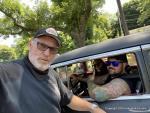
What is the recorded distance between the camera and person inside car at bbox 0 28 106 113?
3.20 meters

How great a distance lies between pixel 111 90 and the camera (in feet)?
13.6

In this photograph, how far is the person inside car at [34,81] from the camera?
320 centimetres

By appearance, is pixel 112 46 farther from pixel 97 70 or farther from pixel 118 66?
pixel 97 70

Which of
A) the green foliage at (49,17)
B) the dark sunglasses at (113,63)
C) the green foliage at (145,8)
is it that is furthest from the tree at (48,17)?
the dark sunglasses at (113,63)

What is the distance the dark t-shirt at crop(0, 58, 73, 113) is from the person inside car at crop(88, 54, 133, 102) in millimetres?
673

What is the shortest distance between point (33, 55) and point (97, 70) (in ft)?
5.01

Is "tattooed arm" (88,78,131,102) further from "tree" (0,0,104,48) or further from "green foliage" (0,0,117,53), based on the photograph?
"tree" (0,0,104,48)

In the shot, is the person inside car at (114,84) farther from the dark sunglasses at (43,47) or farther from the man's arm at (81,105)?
the dark sunglasses at (43,47)

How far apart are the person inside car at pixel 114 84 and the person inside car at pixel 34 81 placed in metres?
0.58

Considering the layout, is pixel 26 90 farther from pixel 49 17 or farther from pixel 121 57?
pixel 49 17

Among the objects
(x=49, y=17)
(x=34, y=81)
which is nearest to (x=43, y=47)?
(x=34, y=81)

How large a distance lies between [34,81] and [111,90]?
3.47ft

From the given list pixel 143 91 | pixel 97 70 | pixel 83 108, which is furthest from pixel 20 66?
pixel 97 70

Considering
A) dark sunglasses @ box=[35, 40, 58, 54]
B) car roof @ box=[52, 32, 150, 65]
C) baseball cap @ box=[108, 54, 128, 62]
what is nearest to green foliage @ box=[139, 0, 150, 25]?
car roof @ box=[52, 32, 150, 65]
